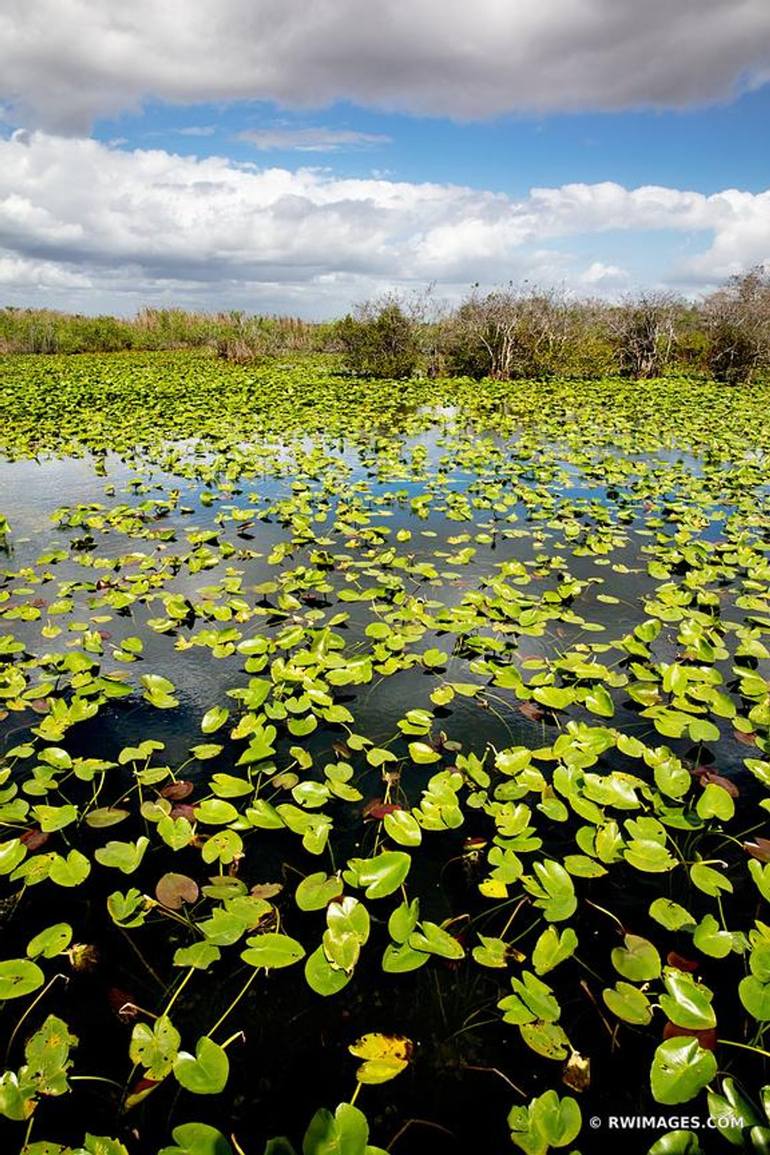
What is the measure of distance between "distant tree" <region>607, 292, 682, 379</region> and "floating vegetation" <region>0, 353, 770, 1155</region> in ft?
50.9

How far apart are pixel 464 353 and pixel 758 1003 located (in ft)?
60.9

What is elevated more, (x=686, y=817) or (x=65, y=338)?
(x=65, y=338)

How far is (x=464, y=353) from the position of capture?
59.1 feet

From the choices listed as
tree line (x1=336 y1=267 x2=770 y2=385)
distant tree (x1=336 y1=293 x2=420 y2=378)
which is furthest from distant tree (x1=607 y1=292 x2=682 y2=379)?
distant tree (x1=336 y1=293 x2=420 y2=378)

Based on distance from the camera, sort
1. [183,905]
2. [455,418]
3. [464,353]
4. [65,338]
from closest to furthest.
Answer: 1. [183,905]
2. [455,418]
3. [464,353]
4. [65,338]

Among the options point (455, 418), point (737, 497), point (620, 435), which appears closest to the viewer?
point (737, 497)

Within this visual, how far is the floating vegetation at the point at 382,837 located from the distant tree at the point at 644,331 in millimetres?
15500

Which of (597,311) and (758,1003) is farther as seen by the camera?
(597,311)

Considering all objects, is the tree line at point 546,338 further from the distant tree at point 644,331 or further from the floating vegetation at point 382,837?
the floating vegetation at point 382,837

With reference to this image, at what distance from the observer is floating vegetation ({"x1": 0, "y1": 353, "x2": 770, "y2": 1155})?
4.28 feet

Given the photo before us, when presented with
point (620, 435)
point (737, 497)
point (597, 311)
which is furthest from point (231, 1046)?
point (597, 311)

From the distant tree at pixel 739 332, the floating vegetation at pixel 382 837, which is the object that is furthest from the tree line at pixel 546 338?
the floating vegetation at pixel 382 837

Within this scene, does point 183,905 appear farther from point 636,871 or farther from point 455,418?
point 455,418

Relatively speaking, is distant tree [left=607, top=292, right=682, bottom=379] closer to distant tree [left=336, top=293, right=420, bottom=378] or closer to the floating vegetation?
distant tree [left=336, top=293, right=420, bottom=378]
